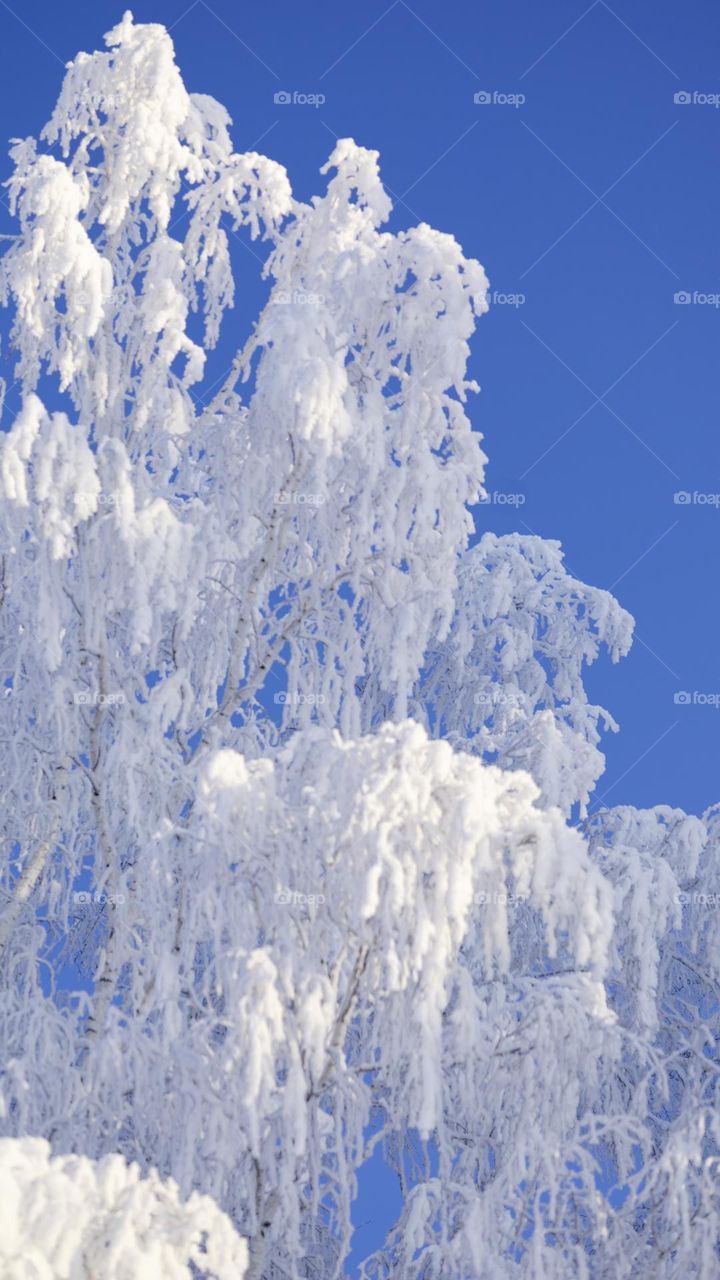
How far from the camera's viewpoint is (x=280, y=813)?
248 inches

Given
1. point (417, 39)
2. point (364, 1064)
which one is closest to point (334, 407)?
point (364, 1064)

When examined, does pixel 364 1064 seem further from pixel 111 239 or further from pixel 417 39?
pixel 417 39

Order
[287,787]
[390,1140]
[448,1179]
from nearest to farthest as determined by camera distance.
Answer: [287,787] → [448,1179] → [390,1140]

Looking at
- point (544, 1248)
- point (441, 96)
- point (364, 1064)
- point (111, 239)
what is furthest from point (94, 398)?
point (441, 96)

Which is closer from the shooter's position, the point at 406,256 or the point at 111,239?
the point at 406,256

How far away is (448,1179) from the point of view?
736 centimetres

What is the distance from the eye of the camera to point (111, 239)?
32.3 ft

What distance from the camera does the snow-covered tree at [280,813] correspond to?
20.0ft

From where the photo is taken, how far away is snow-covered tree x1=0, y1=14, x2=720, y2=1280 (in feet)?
20.0

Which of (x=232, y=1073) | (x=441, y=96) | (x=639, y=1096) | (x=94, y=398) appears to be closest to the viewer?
(x=232, y=1073)

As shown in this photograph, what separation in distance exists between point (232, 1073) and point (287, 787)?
1196 mm

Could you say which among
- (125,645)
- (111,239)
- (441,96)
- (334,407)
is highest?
(441,96)

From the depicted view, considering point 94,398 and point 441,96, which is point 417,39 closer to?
point 441,96

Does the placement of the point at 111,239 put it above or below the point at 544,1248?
above
